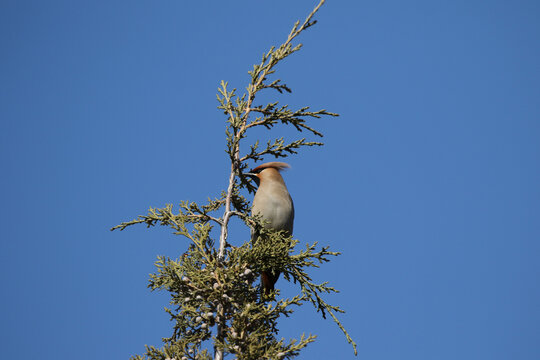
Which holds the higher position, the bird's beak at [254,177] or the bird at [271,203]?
the bird's beak at [254,177]

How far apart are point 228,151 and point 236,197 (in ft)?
2.71

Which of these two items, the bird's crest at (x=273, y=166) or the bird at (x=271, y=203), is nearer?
the bird at (x=271, y=203)

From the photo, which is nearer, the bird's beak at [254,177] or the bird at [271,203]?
the bird at [271,203]

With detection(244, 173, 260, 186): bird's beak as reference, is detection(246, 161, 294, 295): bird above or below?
below

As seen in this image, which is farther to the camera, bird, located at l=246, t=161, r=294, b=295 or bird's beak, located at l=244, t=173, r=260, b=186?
bird's beak, located at l=244, t=173, r=260, b=186

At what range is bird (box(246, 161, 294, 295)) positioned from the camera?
6.86m

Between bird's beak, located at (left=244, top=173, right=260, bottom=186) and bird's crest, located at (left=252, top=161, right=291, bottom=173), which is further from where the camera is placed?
bird's crest, located at (left=252, top=161, right=291, bottom=173)

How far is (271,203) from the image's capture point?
6.98m

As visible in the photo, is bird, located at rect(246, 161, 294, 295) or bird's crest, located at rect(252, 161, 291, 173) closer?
bird, located at rect(246, 161, 294, 295)

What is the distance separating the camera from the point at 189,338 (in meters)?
5.97

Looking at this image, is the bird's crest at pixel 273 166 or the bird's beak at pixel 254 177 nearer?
the bird's beak at pixel 254 177

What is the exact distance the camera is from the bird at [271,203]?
6.86 m

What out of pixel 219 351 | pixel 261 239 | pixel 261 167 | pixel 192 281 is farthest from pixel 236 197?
pixel 219 351

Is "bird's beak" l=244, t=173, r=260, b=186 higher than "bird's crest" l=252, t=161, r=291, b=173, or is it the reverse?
"bird's crest" l=252, t=161, r=291, b=173
